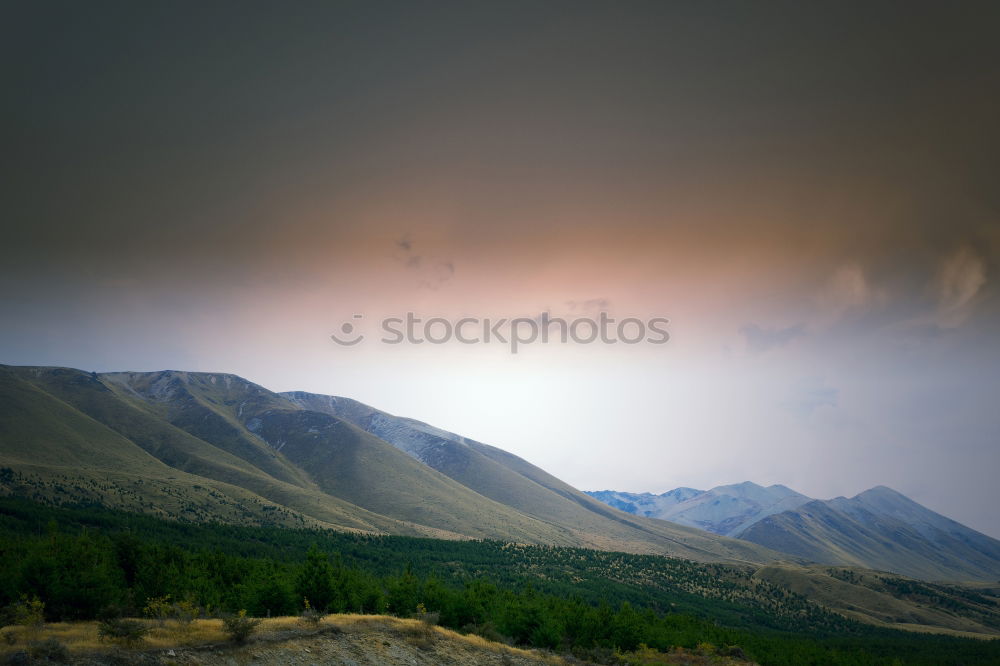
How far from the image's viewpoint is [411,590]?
6309 cm

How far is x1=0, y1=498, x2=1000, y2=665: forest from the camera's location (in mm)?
45919

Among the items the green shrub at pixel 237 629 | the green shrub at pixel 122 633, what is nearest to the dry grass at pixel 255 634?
the green shrub at pixel 122 633

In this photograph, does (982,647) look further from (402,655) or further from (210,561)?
(210,561)

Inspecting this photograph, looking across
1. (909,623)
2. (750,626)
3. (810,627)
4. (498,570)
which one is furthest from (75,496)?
(909,623)

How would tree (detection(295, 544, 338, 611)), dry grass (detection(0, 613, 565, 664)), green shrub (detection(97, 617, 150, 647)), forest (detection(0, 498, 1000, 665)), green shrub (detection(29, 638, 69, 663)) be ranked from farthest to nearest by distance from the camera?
tree (detection(295, 544, 338, 611)), forest (detection(0, 498, 1000, 665)), green shrub (detection(97, 617, 150, 647)), dry grass (detection(0, 613, 565, 664)), green shrub (detection(29, 638, 69, 663))

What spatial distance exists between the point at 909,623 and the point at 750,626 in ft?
280

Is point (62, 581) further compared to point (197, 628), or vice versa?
point (62, 581)

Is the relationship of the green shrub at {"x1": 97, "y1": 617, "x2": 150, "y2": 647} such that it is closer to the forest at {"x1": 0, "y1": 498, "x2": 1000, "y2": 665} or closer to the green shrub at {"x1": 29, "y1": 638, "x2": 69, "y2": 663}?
the green shrub at {"x1": 29, "y1": 638, "x2": 69, "y2": 663}

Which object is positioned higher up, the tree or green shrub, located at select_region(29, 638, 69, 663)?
green shrub, located at select_region(29, 638, 69, 663)

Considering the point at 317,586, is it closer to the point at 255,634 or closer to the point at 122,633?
the point at 255,634

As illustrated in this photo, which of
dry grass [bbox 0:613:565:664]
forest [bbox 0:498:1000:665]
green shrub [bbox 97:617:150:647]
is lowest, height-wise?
forest [bbox 0:498:1000:665]

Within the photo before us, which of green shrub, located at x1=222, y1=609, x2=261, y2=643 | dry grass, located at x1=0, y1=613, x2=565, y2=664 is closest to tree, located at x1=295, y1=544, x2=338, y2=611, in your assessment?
dry grass, located at x1=0, y1=613, x2=565, y2=664

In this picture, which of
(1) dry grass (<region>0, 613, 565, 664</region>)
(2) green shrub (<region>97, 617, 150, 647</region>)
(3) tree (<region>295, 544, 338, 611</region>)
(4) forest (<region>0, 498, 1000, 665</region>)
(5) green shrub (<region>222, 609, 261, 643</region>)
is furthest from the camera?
(3) tree (<region>295, 544, 338, 611</region>)

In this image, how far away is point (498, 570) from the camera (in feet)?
558
